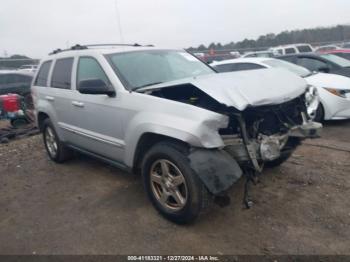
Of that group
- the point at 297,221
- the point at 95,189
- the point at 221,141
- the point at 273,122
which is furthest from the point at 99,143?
the point at 297,221

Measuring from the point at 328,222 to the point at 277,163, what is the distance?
4.55 feet

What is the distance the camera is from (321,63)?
8.54 metres

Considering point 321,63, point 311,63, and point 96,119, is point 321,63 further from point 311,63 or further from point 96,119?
point 96,119

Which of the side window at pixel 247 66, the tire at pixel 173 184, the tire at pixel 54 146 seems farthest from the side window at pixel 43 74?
the side window at pixel 247 66

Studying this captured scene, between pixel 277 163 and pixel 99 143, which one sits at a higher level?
pixel 99 143

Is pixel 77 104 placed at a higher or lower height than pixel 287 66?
higher

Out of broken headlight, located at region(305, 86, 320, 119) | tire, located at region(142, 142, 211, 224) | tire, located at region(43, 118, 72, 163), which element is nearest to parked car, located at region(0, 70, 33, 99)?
tire, located at region(43, 118, 72, 163)

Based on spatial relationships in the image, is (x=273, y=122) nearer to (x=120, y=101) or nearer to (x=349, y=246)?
(x=349, y=246)

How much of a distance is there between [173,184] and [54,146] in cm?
315

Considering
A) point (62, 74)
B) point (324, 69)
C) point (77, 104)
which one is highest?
point (62, 74)

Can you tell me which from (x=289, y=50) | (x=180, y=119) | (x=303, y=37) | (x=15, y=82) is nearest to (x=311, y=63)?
(x=180, y=119)

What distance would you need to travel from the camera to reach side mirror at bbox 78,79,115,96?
3754 mm

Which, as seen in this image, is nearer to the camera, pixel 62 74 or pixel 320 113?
pixel 62 74

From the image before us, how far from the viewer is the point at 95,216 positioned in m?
3.76
